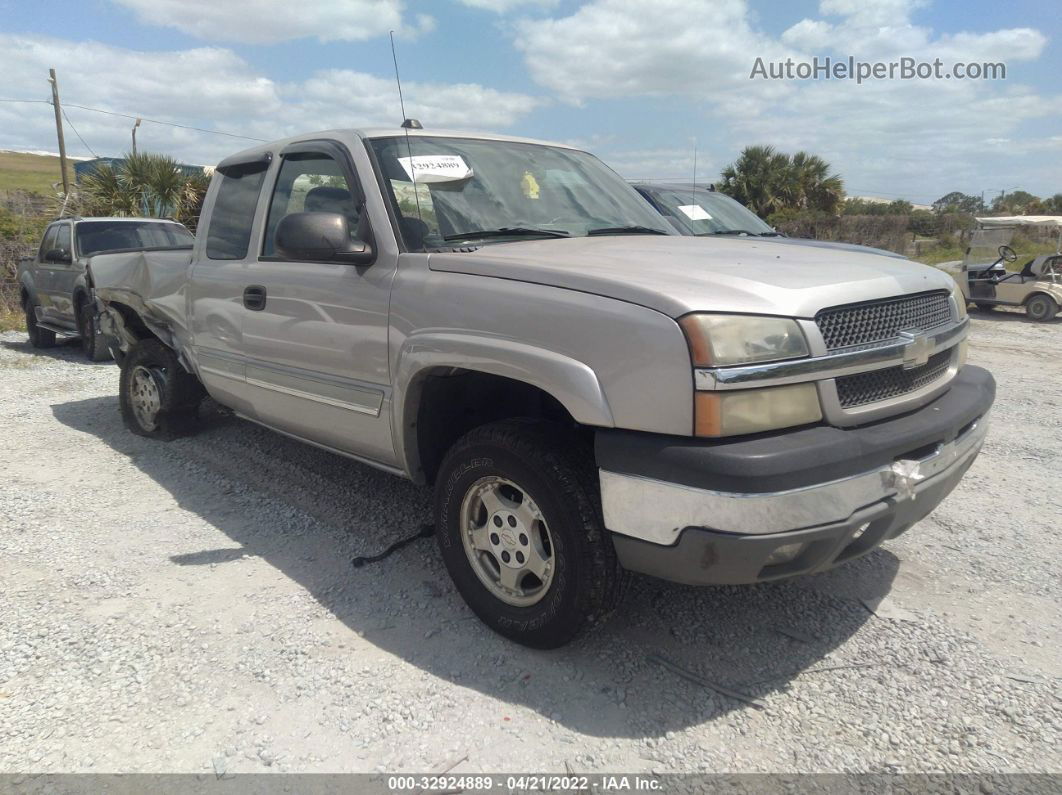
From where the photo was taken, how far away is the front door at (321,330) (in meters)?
3.26

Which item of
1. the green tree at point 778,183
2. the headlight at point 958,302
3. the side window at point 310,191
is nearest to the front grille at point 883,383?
the headlight at point 958,302

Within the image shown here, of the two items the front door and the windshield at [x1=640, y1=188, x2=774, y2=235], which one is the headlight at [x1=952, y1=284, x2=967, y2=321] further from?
the windshield at [x1=640, y1=188, x2=774, y2=235]

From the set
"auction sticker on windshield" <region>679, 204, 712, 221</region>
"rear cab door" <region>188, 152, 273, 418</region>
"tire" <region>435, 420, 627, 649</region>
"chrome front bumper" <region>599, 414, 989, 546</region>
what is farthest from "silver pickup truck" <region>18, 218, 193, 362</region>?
"chrome front bumper" <region>599, 414, 989, 546</region>

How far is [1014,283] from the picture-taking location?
13305 mm

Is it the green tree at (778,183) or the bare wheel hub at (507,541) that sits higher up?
the green tree at (778,183)

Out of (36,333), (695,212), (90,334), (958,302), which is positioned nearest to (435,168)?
(958,302)

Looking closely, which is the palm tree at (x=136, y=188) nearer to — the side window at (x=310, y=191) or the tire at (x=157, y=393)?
the tire at (x=157, y=393)

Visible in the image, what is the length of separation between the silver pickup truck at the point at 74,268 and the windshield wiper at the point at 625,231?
711cm

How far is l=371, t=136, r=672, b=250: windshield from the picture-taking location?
3.22 meters

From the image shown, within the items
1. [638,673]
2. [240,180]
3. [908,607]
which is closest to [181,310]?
[240,180]

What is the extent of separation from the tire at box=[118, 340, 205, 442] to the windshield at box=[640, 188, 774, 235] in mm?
4805

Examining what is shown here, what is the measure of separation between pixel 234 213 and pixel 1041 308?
13.5 m

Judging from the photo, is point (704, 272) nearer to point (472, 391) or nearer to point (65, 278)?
point (472, 391)

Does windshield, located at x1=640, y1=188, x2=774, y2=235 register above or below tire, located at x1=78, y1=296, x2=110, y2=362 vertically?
above
